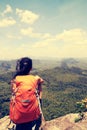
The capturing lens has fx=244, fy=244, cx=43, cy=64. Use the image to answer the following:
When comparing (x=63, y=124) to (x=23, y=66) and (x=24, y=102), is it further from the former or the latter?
(x=24, y=102)

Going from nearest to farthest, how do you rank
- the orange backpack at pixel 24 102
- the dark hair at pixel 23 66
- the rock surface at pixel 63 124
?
the orange backpack at pixel 24 102
the dark hair at pixel 23 66
the rock surface at pixel 63 124

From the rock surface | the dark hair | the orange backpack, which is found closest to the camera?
the orange backpack

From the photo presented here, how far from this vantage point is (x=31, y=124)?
7.48 meters

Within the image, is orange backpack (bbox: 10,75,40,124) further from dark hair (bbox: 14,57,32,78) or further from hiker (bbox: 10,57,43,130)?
dark hair (bbox: 14,57,32,78)

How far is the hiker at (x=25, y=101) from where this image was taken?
7.08m

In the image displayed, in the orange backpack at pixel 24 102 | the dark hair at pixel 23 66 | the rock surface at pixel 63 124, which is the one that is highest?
the dark hair at pixel 23 66

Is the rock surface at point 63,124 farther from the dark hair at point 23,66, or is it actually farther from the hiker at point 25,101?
the dark hair at point 23,66

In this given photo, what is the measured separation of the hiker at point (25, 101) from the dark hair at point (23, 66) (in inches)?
4.8

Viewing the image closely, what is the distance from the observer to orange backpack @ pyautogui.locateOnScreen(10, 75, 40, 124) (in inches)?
278

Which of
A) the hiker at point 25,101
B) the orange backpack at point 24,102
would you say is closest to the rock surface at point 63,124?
the hiker at point 25,101

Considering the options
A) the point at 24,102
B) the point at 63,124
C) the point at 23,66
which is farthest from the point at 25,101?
the point at 63,124

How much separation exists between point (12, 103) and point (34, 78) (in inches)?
39.8

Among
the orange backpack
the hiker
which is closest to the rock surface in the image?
the hiker

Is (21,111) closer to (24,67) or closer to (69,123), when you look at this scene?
(24,67)
